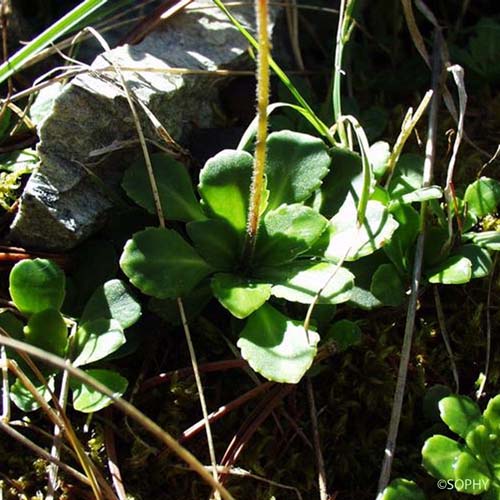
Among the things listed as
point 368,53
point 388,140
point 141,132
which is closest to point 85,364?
point 141,132

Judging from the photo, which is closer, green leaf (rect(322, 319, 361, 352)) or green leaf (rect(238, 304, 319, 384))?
green leaf (rect(238, 304, 319, 384))

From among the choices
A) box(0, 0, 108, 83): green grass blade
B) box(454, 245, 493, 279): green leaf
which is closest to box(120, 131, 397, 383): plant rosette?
box(454, 245, 493, 279): green leaf

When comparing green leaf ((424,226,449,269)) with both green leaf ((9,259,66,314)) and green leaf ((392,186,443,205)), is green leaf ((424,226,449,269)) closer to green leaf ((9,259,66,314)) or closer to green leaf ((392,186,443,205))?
green leaf ((392,186,443,205))

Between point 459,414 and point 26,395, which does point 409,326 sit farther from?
point 26,395

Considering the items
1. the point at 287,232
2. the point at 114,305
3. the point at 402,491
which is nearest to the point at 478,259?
the point at 287,232

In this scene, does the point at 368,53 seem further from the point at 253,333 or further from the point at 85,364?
the point at 85,364

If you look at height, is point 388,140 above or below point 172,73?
below
